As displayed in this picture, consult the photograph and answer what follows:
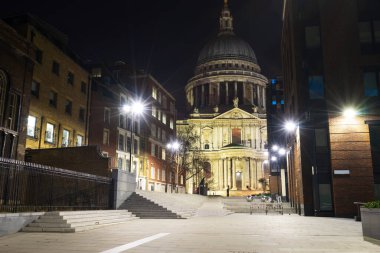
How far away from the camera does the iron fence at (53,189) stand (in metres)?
18.4

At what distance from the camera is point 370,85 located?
30609 millimetres

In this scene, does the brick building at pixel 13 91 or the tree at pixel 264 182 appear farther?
the tree at pixel 264 182

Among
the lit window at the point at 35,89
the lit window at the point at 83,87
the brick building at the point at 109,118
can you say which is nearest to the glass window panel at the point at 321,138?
the brick building at the point at 109,118

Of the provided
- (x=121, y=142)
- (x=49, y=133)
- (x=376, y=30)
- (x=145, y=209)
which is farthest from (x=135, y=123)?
(x=376, y=30)

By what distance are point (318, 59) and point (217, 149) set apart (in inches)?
2913

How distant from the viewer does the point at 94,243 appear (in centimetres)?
1262

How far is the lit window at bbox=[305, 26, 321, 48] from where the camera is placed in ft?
109

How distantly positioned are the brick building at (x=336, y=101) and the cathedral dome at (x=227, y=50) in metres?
98.8

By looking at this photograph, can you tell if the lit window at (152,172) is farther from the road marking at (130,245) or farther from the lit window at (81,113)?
the road marking at (130,245)

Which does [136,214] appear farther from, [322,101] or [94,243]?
[322,101]

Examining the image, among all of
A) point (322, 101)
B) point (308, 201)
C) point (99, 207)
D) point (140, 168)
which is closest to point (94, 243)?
point (99, 207)

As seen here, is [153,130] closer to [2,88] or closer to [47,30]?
[47,30]

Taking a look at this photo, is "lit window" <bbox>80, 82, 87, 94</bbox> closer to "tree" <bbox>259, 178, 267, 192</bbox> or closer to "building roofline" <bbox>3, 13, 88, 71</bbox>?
"building roofline" <bbox>3, 13, 88, 71</bbox>

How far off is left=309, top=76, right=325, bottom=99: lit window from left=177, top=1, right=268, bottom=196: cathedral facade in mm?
55244
